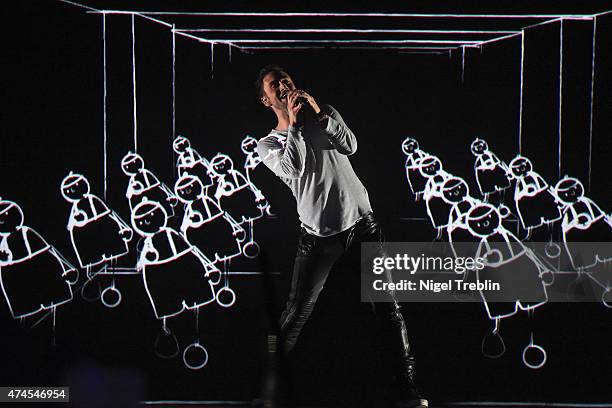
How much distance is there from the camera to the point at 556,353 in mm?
3760

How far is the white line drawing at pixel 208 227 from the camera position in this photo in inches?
149

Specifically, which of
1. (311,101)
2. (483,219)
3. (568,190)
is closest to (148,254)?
(311,101)

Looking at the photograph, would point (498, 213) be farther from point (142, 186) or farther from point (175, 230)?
point (142, 186)

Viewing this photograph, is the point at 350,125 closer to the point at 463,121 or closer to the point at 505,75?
the point at 463,121

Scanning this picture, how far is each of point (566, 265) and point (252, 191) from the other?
1997 millimetres

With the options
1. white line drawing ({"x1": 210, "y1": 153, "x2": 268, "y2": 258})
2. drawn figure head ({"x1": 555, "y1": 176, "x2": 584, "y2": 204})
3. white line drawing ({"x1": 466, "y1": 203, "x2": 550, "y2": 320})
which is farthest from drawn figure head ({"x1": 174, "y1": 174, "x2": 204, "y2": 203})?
drawn figure head ({"x1": 555, "y1": 176, "x2": 584, "y2": 204})

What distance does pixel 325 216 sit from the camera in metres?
3.58

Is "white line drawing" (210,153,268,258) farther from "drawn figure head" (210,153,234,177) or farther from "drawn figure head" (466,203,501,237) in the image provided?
"drawn figure head" (466,203,501,237)

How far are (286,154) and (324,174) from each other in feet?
0.83

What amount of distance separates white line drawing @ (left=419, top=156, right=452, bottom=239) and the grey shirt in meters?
0.40

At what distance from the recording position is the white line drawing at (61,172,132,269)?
378 cm

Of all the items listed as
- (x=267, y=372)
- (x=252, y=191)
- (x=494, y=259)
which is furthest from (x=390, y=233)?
(x=267, y=372)

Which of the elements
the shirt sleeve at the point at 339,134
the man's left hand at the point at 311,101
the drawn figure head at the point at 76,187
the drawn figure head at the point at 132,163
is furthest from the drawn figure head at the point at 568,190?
the drawn figure head at the point at 76,187

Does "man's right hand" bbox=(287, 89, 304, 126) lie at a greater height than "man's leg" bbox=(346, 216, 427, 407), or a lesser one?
greater
